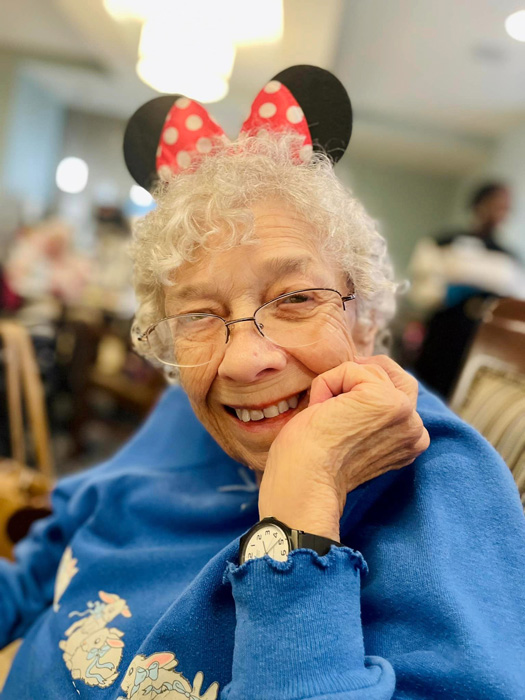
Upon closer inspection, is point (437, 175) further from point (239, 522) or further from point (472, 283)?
point (239, 522)

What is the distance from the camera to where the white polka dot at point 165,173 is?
38.0 inches

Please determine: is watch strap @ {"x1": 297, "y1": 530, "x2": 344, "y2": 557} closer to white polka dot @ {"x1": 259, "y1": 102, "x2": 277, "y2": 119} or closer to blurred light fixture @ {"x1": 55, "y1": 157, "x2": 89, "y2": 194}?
white polka dot @ {"x1": 259, "y1": 102, "x2": 277, "y2": 119}

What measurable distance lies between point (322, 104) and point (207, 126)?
206 mm

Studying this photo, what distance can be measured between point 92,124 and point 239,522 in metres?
8.70

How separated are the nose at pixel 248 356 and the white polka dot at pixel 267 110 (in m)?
0.38

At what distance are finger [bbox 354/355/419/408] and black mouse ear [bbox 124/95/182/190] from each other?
576 millimetres

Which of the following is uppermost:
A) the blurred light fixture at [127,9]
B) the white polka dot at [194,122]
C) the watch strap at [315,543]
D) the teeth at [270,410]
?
the blurred light fixture at [127,9]

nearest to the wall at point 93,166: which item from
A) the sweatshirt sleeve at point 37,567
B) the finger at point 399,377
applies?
the sweatshirt sleeve at point 37,567

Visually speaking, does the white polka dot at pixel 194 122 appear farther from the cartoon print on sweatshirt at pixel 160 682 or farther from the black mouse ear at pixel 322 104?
the cartoon print on sweatshirt at pixel 160 682

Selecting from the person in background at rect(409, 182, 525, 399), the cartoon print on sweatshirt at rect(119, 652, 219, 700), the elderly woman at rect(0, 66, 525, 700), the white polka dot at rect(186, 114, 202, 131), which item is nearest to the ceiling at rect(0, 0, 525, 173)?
the person in background at rect(409, 182, 525, 399)

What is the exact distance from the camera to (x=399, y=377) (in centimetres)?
74

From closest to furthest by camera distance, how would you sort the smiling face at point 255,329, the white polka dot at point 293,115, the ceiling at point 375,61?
the smiling face at point 255,329
the white polka dot at point 293,115
the ceiling at point 375,61

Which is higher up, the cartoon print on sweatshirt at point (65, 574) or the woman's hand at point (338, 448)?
the woman's hand at point (338, 448)

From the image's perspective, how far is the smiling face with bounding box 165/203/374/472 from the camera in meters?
0.78
